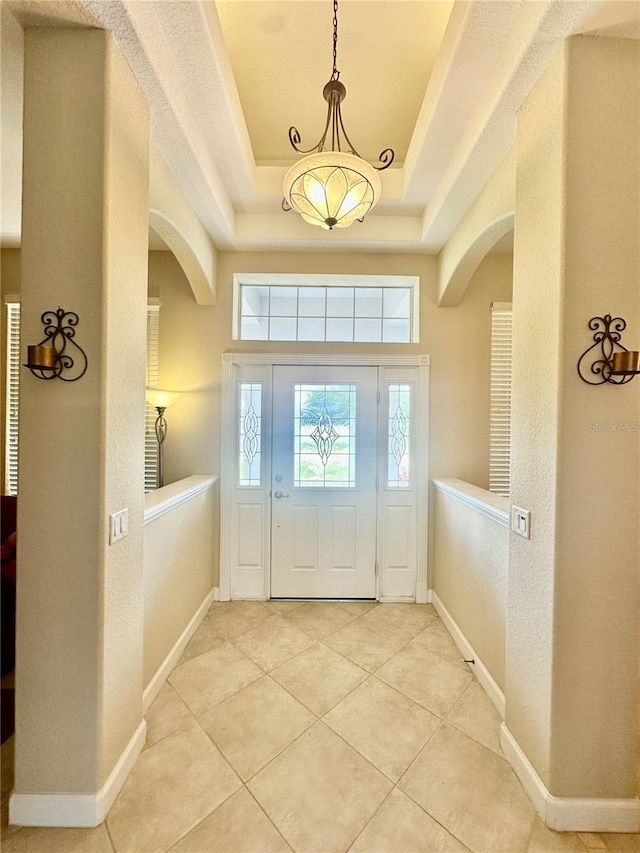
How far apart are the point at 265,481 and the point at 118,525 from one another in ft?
5.55

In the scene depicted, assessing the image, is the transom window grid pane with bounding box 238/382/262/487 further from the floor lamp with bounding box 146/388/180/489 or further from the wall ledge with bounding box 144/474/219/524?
the floor lamp with bounding box 146/388/180/489

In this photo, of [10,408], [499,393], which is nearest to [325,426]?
[499,393]

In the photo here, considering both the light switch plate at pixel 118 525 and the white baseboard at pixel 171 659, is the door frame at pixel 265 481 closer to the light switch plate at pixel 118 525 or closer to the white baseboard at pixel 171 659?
the white baseboard at pixel 171 659

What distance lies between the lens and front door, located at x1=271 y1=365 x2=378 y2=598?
311 cm

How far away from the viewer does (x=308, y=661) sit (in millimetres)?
2281

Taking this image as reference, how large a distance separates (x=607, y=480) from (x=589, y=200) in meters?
1.06

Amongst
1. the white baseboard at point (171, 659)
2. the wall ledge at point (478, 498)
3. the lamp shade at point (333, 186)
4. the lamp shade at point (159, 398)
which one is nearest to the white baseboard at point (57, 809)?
the white baseboard at point (171, 659)

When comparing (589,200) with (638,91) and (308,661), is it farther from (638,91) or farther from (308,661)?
(308,661)

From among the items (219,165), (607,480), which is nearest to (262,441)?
(219,165)

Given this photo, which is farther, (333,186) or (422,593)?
(422,593)

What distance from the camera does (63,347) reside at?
4.42 feet

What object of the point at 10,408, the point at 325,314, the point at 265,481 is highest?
the point at 325,314

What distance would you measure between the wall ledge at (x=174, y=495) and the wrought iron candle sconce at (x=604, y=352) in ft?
6.77

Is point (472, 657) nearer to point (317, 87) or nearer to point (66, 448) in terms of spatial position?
point (66, 448)
